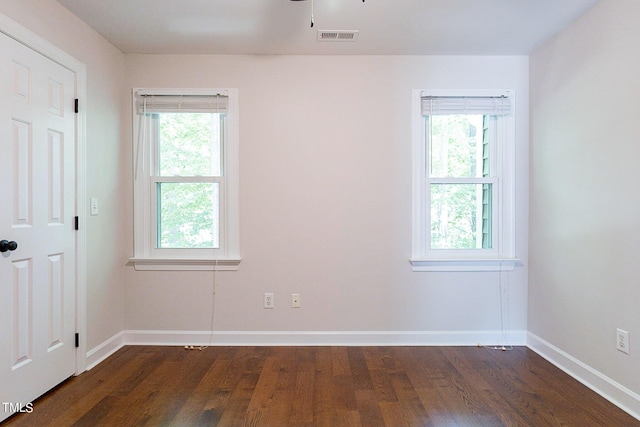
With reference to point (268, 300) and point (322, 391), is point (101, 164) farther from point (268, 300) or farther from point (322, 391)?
point (322, 391)

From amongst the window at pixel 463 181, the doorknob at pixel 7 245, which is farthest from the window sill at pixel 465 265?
the doorknob at pixel 7 245

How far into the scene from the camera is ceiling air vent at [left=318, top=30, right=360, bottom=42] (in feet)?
8.23

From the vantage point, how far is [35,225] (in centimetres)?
202

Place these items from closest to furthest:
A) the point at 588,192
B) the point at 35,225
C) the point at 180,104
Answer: the point at 35,225 < the point at 588,192 < the point at 180,104

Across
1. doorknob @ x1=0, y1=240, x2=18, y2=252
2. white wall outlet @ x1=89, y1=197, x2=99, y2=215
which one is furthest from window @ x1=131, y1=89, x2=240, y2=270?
doorknob @ x1=0, y1=240, x2=18, y2=252

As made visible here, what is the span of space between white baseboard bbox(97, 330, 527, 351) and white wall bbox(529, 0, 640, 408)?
73 cm

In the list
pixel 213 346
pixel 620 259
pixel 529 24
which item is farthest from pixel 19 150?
pixel 620 259

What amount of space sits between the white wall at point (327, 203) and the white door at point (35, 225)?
25.7 inches

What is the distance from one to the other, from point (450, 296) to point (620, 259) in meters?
1.22

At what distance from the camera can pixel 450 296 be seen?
2916 millimetres

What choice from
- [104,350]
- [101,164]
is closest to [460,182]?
[101,164]

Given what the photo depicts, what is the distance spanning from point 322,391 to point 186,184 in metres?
2.03

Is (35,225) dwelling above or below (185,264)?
above

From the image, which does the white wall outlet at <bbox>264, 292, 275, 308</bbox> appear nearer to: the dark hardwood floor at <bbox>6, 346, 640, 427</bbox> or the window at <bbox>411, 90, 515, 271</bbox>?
the dark hardwood floor at <bbox>6, 346, 640, 427</bbox>
